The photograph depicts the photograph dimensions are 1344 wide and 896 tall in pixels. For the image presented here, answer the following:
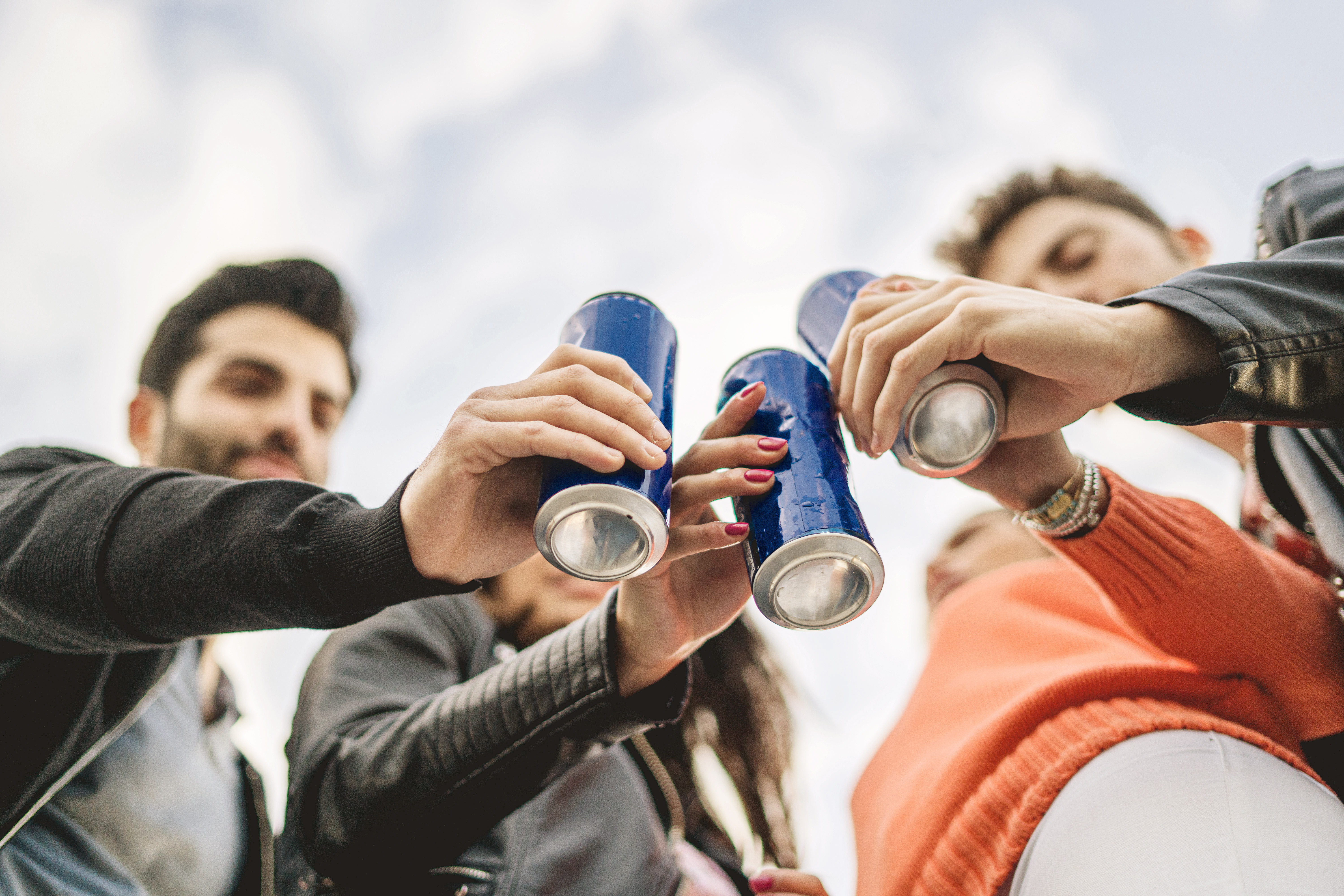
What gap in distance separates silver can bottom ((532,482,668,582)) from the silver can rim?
0.33m

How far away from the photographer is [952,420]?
82 centimetres

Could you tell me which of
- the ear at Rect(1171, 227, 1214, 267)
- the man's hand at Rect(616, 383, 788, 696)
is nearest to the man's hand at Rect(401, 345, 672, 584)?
the man's hand at Rect(616, 383, 788, 696)

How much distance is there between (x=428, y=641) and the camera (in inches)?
55.7

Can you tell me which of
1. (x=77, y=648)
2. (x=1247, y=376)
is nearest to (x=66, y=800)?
(x=77, y=648)

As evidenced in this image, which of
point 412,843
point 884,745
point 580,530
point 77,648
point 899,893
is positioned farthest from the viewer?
point 884,745

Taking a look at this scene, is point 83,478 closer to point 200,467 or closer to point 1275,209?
point 200,467

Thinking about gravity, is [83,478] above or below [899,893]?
above

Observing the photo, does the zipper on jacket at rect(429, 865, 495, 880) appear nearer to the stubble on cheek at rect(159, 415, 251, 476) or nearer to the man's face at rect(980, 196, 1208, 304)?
the stubble on cheek at rect(159, 415, 251, 476)

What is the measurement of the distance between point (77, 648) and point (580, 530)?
1.97 ft

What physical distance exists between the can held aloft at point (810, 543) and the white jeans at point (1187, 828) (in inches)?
13.4

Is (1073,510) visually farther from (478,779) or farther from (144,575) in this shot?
(144,575)

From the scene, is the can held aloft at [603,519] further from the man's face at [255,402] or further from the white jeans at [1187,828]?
the man's face at [255,402]

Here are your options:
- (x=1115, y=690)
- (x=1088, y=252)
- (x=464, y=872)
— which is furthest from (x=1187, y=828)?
(x=1088, y=252)

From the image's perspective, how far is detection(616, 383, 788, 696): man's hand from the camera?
2.62 feet
